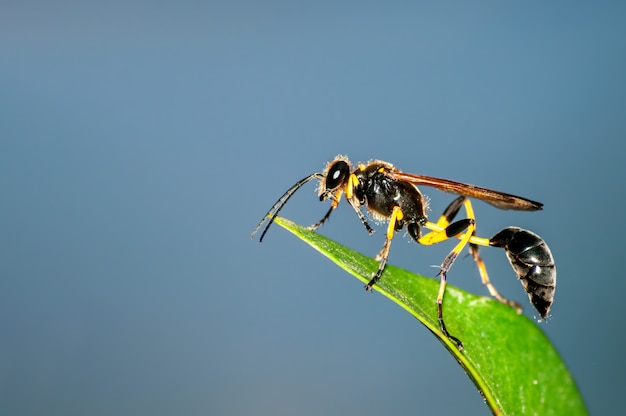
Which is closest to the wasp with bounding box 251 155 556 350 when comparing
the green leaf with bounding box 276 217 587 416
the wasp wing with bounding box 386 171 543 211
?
the wasp wing with bounding box 386 171 543 211

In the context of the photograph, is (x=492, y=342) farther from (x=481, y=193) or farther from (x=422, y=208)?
(x=422, y=208)

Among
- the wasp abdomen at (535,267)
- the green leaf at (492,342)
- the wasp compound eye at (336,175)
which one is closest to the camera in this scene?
the green leaf at (492,342)

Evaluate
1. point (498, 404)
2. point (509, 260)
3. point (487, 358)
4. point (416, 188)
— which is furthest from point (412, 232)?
point (498, 404)

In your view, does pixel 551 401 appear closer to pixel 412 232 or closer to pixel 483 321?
pixel 483 321

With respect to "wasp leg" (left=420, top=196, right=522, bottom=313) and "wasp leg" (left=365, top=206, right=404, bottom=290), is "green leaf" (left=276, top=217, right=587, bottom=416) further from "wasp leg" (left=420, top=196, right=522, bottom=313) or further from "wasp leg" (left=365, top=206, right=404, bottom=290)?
"wasp leg" (left=420, top=196, right=522, bottom=313)

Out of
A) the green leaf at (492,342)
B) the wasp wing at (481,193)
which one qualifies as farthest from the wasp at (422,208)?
the green leaf at (492,342)

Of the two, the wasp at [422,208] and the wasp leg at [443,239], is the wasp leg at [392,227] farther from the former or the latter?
the wasp leg at [443,239]

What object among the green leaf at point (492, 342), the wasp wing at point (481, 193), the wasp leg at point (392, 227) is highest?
the wasp wing at point (481, 193)

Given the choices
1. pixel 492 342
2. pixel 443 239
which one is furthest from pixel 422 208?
pixel 492 342

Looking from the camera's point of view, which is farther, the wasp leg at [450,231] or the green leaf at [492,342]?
the wasp leg at [450,231]

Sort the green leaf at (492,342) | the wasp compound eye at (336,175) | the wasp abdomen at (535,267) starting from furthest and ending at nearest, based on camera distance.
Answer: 1. the wasp compound eye at (336,175)
2. the wasp abdomen at (535,267)
3. the green leaf at (492,342)
